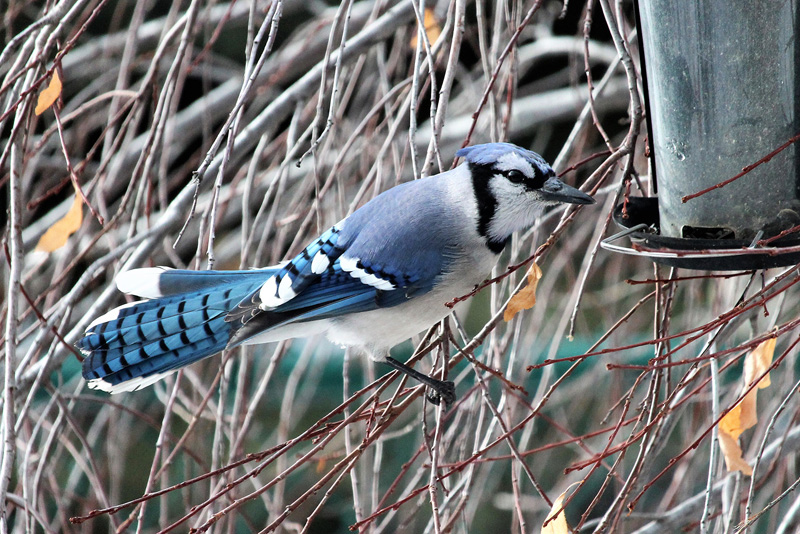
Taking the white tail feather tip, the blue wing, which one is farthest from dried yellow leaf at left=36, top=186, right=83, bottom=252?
the blue wing

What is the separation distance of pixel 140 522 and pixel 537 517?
7.19 ft

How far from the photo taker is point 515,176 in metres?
1.52

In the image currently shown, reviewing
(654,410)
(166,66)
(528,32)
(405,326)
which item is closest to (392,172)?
(528,32)

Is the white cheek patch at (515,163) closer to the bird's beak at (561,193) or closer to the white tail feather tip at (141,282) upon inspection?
the bird's beak at (561,193)

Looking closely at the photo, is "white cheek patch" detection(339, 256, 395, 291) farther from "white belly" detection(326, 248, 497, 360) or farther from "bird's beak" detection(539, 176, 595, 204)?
"bird's beak" detection(539, 176, 595, 204)

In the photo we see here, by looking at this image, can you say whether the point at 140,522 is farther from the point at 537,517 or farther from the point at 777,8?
the point at 537,517

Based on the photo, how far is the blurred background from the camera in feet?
4.25

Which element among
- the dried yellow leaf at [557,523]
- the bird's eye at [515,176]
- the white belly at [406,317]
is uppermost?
the bird's eye at [515,176]

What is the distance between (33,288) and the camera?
2609 millimetres

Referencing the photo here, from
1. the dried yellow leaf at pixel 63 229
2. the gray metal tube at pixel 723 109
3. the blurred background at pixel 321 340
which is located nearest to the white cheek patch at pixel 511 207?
the blurred background at pixel 321 340

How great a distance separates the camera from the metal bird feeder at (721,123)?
1307 mm

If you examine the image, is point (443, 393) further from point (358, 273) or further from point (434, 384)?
point (358, 273)

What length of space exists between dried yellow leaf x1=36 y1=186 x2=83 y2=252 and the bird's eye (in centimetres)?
76

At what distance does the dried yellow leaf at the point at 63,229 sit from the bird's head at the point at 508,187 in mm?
683
